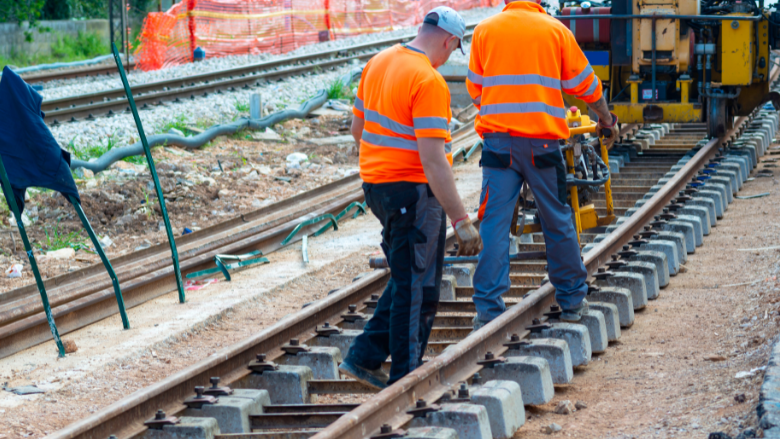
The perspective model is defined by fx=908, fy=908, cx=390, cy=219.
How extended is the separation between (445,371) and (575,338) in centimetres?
102

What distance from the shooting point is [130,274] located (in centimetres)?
824

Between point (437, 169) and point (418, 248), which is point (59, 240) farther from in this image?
point (437, 169)

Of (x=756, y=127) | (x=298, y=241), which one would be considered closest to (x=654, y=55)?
(x=756, y=127)

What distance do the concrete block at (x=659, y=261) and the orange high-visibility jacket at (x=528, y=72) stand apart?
2002mm

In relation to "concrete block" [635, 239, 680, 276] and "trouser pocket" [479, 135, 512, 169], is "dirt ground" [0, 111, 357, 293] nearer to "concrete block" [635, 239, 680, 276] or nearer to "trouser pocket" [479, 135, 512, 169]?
"trouser pocket" [479, 135, 512, 169]

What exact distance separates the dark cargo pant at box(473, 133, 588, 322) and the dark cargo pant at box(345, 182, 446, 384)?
0.75 meters

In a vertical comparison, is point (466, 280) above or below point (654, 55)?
below

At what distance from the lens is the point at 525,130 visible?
17.3ft

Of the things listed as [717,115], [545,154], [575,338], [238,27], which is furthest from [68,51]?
[575,338]

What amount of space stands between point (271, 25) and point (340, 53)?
5.48 meters

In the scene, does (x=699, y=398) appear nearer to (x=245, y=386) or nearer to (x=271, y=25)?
(x=245, y=386)

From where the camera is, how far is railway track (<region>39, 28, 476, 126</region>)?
15336 mm

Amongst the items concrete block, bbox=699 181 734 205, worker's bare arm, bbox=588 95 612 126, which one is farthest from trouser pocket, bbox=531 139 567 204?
concrete block, bbox=699 181 734 205

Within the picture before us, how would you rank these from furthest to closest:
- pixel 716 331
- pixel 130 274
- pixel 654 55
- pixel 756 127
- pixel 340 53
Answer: pixel 340 53 < pixel 756 127 < pixel 654 55 < pixel 130 274 < pixel 716 331
